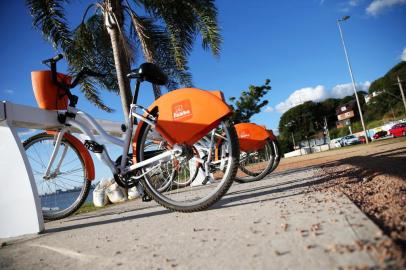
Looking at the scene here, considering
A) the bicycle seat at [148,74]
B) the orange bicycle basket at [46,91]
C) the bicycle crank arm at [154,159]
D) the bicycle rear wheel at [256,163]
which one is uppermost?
the orange bicycle basket at [46,91]

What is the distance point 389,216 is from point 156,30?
31.8 ft

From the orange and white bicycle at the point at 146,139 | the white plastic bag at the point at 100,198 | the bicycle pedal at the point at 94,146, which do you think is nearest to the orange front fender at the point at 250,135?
the orange and white bicycle at the point at 146,139

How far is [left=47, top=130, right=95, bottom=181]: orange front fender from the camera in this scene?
140 inches

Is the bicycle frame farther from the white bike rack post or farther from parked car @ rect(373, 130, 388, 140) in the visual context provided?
parked car @ rect(373, 130, 388, 140)

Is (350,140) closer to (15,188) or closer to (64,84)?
(64,84)

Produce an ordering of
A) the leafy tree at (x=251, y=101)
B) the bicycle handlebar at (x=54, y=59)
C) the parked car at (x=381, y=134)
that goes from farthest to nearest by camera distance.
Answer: the parked car at (x=381, y=134) → the leafy tree at (x=251, y=101) → the bicycle handlebar at (x=54, y=59)

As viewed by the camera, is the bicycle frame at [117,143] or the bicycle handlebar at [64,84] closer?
the bicycle frame at [117,143]

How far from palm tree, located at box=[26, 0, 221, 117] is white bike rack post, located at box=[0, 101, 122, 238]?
474 centimetres

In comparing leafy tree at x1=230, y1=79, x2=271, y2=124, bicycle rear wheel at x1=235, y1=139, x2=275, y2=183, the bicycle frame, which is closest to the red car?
leafy tree at x1=230, y1=79, x2=271, y2=124

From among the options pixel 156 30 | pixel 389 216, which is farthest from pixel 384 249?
pixel 156 30

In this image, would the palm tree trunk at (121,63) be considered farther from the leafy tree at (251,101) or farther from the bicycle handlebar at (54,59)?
the leafy tree at (251,101)

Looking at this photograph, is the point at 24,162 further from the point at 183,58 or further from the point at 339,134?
the point at 339,134

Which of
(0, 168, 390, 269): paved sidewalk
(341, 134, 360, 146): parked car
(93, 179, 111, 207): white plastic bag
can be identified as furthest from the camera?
(341, 134, 360, 146): parked car

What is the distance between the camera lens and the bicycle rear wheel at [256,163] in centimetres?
524
